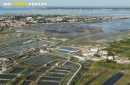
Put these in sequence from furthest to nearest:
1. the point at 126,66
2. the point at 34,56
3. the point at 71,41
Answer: the point at 71,41 → the point at 34,56 → the point at 126,66

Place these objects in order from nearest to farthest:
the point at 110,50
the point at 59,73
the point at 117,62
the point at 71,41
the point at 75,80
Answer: the point at 75,80, the point at 59,73, the point at 117,62, the point at 110,50, the point at 71,41

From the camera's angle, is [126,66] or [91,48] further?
[91,48]

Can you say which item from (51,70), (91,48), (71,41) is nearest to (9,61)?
(51,70)

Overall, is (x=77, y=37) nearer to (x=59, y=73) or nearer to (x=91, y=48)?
(x=91, y=48)

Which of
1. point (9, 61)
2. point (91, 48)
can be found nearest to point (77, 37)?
point (91, 48)

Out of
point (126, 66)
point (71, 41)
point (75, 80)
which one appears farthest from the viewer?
point (71, 41)

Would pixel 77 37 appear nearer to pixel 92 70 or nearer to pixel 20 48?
pixel 20 48

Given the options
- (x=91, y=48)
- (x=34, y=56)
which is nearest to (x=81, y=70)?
(x=34, y=56)

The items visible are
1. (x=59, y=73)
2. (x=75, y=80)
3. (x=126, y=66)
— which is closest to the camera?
(x=75, y=80)

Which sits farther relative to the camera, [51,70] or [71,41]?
[71,41]
